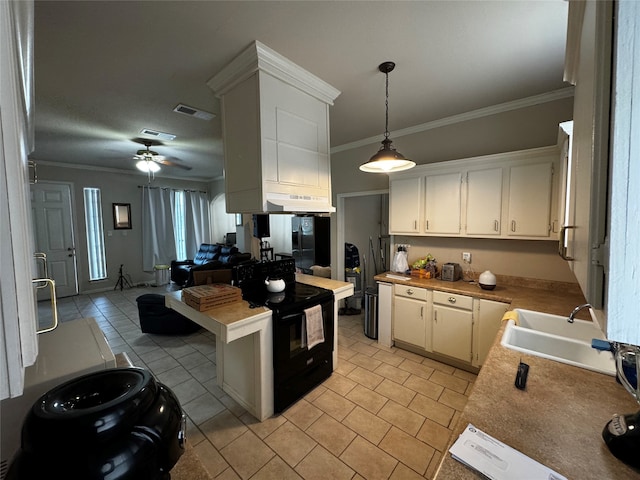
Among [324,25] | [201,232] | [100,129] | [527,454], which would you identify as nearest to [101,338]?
[527,454]

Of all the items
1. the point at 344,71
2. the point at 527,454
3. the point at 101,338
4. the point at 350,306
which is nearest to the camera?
the point at 527,454

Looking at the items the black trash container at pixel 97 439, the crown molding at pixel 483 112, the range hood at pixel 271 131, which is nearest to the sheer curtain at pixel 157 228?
the range hood at pixel 271 131

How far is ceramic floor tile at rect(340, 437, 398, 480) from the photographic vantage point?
1.70 meters

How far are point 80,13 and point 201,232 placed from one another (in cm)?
644

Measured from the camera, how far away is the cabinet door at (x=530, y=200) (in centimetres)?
246

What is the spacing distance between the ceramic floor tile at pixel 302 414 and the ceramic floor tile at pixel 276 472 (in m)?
0.33

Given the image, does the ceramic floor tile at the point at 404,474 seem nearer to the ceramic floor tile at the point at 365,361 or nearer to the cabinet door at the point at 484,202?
the ceramic floor tile at the point at 365,361

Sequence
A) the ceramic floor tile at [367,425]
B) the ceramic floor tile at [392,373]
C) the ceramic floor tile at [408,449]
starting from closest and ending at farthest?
the ceramic floor tile at [408,449] < the ceramic floor tile at [367,425] < the ceramic floor tile at [392,373]

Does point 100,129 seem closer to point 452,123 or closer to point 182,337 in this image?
point 182,337

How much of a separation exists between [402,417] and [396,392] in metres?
0.31

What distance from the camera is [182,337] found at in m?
3.66

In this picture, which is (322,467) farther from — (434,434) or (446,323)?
(446,323)

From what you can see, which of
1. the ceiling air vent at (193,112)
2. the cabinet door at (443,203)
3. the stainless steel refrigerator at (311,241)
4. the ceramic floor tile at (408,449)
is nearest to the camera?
the ceramic floor tile at (408,449)

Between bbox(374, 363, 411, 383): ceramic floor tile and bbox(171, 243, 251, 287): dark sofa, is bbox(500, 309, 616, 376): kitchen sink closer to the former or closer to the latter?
bbox(374, 363, 411, 383): ceramic floor tile
